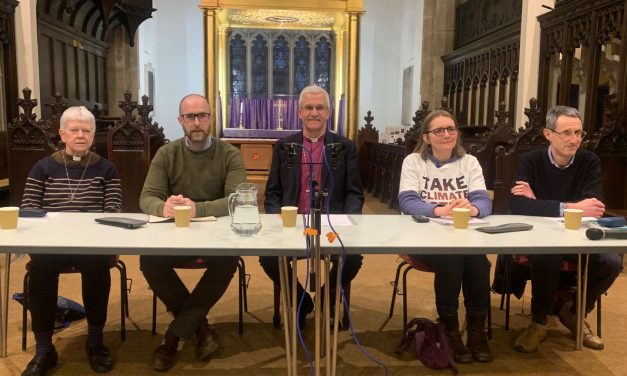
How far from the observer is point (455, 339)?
8.74ft

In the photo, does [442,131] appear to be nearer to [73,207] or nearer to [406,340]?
[406,340]

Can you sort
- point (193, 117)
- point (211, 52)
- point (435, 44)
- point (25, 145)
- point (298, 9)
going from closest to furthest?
1. point (193, 117)
2. point (25, 145)
3. point (211, 52)
4. point (298, 9)
5. point (435, 44)

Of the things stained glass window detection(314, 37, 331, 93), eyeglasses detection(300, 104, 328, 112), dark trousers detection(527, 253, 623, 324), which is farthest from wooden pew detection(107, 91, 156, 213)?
stained glass window detection(314, 37, 331, 93)

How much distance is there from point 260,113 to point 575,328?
28.8 ft

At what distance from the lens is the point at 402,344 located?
2762mm

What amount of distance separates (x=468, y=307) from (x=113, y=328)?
6.18 ft

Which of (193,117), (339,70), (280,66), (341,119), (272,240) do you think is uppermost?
(280,66)

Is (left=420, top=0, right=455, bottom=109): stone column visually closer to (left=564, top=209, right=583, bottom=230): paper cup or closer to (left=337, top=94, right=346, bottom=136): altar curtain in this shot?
(left=337, top=94, right=346, bottom=136): altar curtain

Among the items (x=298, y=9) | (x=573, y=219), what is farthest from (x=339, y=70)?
(x=573, y=219)

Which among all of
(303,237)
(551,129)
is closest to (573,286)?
(551,129)

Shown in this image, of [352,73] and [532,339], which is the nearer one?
[532,339]

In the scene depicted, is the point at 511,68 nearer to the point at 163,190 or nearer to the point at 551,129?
the point at 551,129

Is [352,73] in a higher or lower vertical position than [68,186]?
higher

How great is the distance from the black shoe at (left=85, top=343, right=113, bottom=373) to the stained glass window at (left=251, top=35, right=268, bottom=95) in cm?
1003
